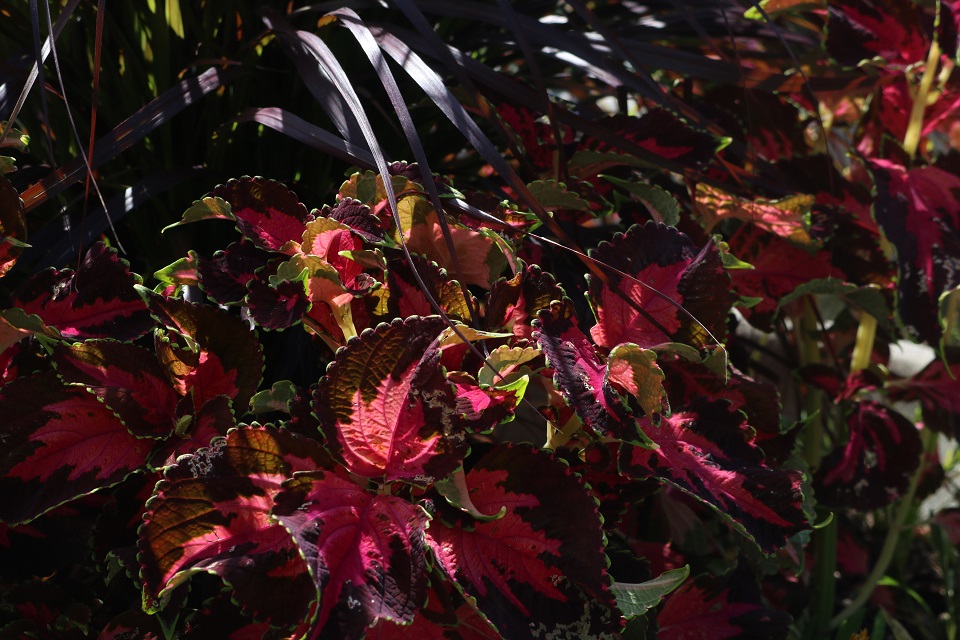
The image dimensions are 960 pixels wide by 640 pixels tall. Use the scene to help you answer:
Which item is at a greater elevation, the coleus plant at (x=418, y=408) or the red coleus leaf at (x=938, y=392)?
the coleus plant at (x=418, y=408)

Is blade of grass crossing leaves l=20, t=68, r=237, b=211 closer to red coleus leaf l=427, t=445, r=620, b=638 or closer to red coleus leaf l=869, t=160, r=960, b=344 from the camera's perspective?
red coleus leaf l=427, t=445, r=620, b=638

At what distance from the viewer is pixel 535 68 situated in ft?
2.25

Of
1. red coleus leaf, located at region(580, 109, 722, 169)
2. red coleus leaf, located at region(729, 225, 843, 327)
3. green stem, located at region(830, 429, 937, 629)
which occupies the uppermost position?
red coleus leaf, located at region(580, 109, 722, 169)

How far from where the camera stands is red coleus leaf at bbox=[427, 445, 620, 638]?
56 centimetres

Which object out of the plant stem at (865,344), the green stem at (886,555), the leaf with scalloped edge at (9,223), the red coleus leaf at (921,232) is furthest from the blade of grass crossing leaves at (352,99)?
the green stem at (886,555)

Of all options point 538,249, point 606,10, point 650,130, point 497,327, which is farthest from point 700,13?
point 497,327

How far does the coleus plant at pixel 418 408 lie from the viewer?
0.55 m

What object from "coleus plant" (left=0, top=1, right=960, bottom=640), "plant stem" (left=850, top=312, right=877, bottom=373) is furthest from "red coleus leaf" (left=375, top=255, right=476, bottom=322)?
"plant stem" (left=850, top=312, right=877, bottom=373)

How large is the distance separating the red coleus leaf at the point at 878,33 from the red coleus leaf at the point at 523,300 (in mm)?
551

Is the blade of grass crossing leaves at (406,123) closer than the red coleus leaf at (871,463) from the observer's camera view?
Yes

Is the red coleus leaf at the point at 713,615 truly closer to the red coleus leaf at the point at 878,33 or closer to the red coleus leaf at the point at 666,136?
the red coleus leaf at the point at 666,136

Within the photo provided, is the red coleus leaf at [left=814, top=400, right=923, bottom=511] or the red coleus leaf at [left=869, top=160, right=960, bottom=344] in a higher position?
the red coleus leaf at [left=869, top=160, right=960, bottom=344]

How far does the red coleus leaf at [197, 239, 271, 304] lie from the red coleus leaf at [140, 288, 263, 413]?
0.03 metres

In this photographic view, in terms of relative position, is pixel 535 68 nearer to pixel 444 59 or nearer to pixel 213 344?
pixel 444 59
